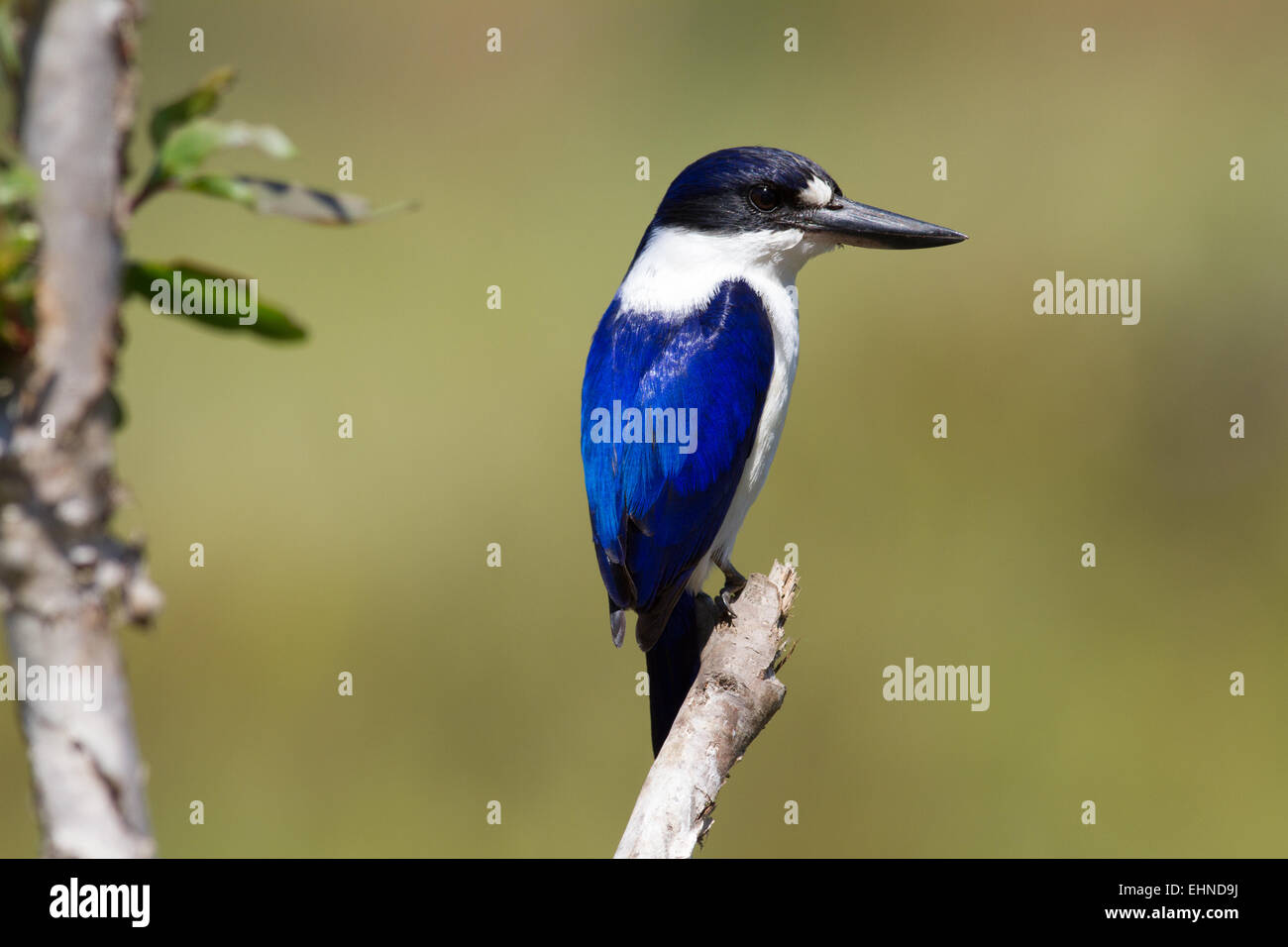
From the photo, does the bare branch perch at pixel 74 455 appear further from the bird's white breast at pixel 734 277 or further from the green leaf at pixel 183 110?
the bird's white breast at pixel 734 277

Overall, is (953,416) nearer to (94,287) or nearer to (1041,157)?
(1041,157)

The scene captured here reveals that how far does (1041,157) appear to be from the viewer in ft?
19.2

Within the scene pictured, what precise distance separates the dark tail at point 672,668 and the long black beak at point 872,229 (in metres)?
0.86

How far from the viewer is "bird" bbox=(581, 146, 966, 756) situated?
8.75 feet

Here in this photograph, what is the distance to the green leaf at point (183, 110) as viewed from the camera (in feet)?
3.43

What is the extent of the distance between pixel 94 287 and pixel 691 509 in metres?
1.89

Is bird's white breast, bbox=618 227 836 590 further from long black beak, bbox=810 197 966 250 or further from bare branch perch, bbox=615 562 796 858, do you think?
bare branch perch, bbox=615 562 796 858

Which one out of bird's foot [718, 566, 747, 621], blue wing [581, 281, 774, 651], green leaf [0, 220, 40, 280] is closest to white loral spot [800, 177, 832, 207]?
blue wing [581, 281, 774, 651]

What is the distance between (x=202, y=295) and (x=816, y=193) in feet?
6.38

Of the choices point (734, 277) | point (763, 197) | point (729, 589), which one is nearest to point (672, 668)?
point (729, 589)

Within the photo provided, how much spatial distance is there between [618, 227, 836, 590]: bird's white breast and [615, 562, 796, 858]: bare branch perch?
1.43 feet

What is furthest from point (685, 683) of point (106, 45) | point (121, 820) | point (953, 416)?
point (953, 416)

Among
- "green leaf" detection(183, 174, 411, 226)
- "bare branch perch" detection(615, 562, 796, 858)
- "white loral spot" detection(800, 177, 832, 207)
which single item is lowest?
"bare branch perch" detection(615, 562, 796, 858)

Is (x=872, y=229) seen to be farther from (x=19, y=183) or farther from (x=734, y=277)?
(x=19, y=183)
